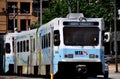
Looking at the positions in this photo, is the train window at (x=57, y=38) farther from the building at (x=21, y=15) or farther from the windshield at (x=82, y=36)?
the building at (x=21, y=15)

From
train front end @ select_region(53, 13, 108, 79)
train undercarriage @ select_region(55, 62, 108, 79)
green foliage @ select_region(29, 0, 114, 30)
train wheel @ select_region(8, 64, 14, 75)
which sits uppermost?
green foliage @ select_region(29, 0, 114, 30)

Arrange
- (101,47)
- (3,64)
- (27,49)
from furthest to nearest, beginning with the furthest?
(3,64), (27,49), (101,47)

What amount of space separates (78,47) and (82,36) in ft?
1.95

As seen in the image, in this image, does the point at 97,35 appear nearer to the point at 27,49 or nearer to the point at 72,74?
the point at 72,74

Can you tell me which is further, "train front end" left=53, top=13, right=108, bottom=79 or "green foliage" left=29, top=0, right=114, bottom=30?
"green foliage" left=29, top=0, right=114, bottom=30

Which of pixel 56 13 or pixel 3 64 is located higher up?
pixel 56 13

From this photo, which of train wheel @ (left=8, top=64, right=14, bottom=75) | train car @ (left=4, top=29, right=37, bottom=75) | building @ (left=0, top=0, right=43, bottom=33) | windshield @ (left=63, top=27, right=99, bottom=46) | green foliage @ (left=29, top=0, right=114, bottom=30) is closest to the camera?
windshield @ (left=63, top=27, right=99, bottom=46)

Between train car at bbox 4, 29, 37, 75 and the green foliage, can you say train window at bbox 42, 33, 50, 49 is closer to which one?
train car at bbox 4, 29, 37, 75

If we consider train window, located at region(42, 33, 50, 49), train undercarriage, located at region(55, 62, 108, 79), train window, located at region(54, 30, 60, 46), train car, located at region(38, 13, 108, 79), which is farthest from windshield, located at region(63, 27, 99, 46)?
train window, located at region(42, 33, 50, 49)

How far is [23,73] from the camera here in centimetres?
4250

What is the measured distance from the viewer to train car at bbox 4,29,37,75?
39.2m

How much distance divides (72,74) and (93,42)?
1.99m

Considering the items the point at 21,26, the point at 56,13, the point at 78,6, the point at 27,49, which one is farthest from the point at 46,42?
the point at 21,26

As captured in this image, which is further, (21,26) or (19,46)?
(21,26)
